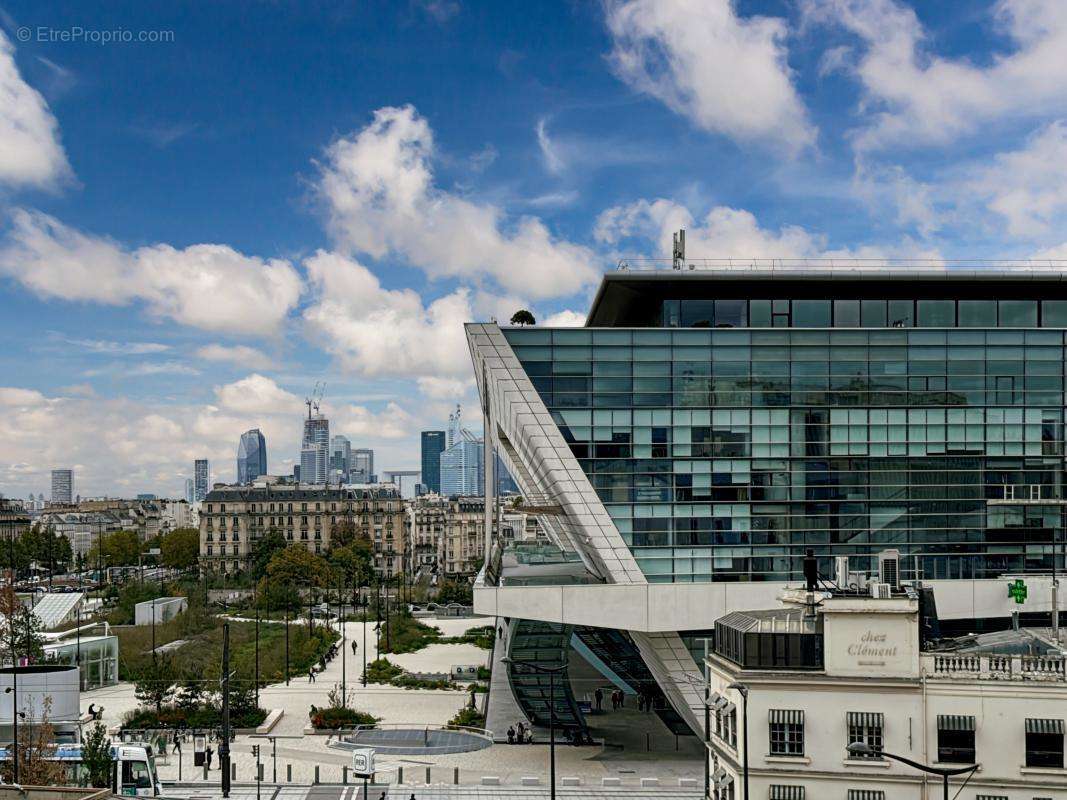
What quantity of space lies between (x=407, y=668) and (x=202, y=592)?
181 feet

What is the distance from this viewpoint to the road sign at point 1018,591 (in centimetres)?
5506

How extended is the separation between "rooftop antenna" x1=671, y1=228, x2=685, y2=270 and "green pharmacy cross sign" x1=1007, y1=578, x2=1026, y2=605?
23298 mm

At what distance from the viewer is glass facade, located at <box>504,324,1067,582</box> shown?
5616 cm

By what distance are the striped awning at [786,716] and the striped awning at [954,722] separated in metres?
4.08

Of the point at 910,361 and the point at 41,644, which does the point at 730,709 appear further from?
the point at 41,644

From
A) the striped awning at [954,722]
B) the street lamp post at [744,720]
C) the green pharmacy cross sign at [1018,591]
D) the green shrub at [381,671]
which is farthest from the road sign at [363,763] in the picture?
the green shrub at [381,671]

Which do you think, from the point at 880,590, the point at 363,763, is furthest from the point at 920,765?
the point at 363,763

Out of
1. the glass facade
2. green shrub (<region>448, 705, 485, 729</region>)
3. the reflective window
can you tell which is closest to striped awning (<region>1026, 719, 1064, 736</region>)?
the glass facade

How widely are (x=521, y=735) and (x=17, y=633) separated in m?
43.6

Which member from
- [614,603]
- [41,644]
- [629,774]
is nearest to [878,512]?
[614,603]

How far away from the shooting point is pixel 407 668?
3777 inches

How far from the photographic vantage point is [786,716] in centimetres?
3428

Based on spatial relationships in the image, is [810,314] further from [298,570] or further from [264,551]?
[264,551]

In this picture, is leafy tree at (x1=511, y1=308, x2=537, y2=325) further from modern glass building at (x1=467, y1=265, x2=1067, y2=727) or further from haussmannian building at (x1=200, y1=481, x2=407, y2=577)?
haussmannian building at (x1=200, y1=481, x2=407, y2=577)
